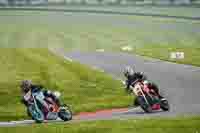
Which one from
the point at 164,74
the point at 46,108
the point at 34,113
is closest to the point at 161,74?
the point at 164,74

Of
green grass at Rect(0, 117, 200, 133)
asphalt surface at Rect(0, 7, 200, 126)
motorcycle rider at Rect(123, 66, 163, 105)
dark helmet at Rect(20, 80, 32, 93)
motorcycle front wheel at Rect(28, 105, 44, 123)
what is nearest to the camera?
green grass at Rect(0, 117, 200, 133)

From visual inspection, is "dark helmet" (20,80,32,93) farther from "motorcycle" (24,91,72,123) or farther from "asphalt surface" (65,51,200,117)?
"asphalt surface" (65,51,200,117)

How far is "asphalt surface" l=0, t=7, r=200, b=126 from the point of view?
38.5ft

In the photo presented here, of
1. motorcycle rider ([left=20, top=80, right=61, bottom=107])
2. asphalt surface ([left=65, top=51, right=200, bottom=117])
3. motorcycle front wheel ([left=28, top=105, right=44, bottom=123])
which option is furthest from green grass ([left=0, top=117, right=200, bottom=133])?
motorcycle rider ([left=20, top=80, right=61, bottom=107])

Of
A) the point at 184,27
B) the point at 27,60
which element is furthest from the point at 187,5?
the point at 27,60

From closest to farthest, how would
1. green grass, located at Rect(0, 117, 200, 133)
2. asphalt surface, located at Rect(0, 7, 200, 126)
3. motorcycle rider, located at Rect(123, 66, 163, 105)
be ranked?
1. green grass, located at Rect(0, 117, 200, 133)
2. asphalt surface, located at Rect(0, 7, 200, 126)
3. motorcycle rider, located at Rect(123, 66, 163, 105)

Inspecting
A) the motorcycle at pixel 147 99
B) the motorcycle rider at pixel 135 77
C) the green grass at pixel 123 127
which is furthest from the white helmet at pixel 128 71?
the green grass at pixel 123 127

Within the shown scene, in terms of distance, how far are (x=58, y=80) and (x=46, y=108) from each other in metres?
0.60

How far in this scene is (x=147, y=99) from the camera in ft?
38.8

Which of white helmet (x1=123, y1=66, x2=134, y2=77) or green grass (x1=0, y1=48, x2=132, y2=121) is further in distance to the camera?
white helmet (x1=123, y1=66, x2=134, y2=77)

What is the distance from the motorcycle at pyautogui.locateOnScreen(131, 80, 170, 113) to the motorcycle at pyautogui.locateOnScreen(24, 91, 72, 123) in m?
1.38

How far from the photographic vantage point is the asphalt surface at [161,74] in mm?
11727

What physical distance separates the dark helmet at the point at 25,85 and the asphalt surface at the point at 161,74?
0.96 metres

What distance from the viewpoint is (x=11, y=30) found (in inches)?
466
